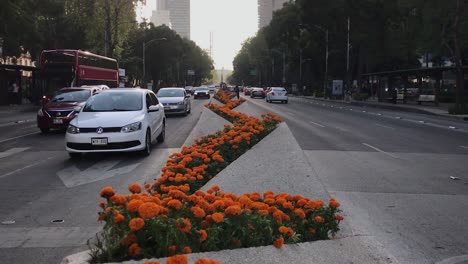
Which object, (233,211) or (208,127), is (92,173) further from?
(233,211)

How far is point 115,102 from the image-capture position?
43.6 ft

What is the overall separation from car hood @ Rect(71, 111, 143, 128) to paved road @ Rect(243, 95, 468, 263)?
4.15 m

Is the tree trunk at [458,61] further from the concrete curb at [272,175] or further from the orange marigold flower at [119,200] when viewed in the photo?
the orange marigold flower at [119,200]

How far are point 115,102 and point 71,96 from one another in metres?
6.75

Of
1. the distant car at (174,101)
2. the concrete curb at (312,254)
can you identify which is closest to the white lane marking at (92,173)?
the concrete curb at (312,254)

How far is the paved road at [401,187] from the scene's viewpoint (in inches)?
232

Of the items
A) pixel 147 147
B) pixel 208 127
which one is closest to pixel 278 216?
pixel 147 147

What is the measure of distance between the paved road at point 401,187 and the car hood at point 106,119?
13.6 feet

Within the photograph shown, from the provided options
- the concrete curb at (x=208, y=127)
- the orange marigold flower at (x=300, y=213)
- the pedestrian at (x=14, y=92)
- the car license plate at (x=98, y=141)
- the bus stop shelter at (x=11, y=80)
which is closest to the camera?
the orange marigold flower at (x=300, y=213)

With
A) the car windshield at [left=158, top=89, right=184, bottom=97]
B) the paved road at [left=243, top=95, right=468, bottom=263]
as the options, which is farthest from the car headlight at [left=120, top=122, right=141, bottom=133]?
the car windshield at [left=158, top=89, right=184, bottom=97]

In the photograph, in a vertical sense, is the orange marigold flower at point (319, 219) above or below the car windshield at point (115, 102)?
below

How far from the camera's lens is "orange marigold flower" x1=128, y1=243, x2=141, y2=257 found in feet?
11.1

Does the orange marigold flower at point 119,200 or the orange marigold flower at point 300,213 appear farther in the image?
the orange marigold flower at point 300,213

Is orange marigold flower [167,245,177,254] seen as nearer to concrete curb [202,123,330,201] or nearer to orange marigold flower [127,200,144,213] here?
orange marigold flower [127,200,144,213]
